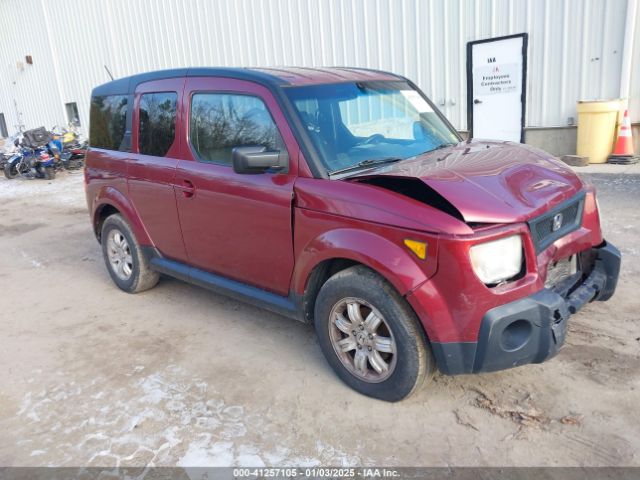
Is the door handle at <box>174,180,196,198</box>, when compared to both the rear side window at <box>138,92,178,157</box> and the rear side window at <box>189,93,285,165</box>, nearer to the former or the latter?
the rear side window at <box>189,93,285,165</box>

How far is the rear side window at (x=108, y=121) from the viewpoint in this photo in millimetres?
4969

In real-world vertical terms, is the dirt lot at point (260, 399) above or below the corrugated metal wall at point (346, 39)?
below

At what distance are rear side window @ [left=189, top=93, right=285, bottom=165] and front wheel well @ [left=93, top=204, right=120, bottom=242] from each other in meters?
1.61

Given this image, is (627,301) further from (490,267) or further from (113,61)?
(113,61)

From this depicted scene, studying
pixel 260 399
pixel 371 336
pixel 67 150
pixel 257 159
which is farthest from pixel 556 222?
pixel 67 150

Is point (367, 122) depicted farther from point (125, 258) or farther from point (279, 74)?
point (125, 258)

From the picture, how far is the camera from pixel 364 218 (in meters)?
Answer: 3.02

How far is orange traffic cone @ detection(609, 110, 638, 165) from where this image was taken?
888cm

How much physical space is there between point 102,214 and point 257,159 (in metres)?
2.80

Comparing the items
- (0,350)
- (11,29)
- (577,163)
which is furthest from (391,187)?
(11,29)

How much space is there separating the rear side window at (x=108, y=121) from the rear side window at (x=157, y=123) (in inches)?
13.7

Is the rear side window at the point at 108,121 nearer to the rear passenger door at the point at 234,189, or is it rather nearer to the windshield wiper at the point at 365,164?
the rear passenger door at the point at 234,189

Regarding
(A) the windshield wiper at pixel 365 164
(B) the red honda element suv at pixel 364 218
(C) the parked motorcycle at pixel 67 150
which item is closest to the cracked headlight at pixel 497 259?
(B) the red honda element suv at pixel 364 218

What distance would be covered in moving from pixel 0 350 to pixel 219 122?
248cm
